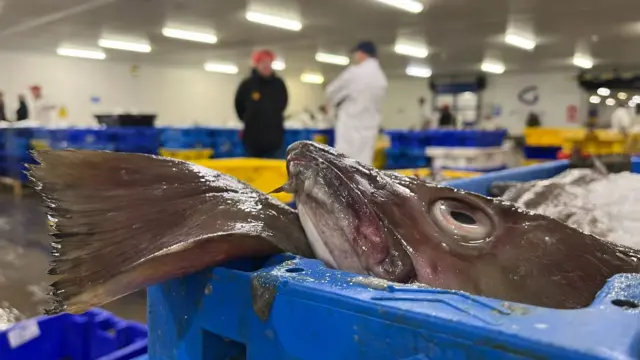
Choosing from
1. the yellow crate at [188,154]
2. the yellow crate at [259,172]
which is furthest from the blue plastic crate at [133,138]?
the yellow crate at [259,172]

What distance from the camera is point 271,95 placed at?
222 inches

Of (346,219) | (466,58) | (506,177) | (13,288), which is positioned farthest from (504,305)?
(466,58)

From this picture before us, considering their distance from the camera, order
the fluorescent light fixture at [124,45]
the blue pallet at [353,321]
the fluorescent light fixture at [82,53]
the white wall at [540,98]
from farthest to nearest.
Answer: the white wall at [540,98], the fluorescent light fixture at [82,53], the fluorescent light fixture at [124,45], the blue pallet at [353,321]

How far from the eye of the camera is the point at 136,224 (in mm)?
948

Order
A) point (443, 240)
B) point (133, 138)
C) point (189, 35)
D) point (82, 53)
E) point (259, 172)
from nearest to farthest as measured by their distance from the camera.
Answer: point (443, 240), point (259, 172), point (133, 138), point (189, 35), point (82, 53)

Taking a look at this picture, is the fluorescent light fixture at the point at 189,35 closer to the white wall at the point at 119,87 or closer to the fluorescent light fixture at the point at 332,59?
the white wall at the point at 119,87

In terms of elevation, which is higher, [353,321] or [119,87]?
[119,87]

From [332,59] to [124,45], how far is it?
677cm

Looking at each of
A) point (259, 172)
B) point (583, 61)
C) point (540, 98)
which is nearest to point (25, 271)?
point (259, 172)

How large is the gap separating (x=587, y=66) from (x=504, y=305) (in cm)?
2214

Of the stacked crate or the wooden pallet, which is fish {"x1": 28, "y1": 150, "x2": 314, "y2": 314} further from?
the wooden pallet

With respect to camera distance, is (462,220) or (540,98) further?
(540,98)

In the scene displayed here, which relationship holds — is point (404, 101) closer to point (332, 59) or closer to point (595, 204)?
point (332, 59)

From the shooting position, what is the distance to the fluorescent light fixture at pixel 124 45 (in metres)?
15.3
